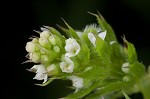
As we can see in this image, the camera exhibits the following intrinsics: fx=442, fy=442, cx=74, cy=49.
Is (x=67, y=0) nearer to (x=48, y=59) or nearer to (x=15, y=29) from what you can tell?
(x=15, y=29)

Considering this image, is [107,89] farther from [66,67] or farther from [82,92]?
[66,67]

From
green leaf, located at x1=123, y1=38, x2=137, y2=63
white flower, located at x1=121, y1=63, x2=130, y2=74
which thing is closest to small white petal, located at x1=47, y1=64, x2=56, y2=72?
green leaf, located at x1=123, y1=38, x2=137, y2=63

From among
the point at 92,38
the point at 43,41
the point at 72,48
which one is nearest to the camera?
the point at 72,48

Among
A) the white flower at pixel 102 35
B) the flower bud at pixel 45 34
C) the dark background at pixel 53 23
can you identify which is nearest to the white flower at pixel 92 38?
the white flower at pixel 102 35

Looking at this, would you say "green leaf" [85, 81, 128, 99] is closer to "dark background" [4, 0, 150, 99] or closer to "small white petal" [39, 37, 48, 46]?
"small white petal" [39, 37, 48, 46]

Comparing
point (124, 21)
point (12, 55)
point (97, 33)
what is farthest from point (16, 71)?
point (97, 33)

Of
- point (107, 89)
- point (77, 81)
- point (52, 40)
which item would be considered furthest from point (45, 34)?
point (107, 89)
